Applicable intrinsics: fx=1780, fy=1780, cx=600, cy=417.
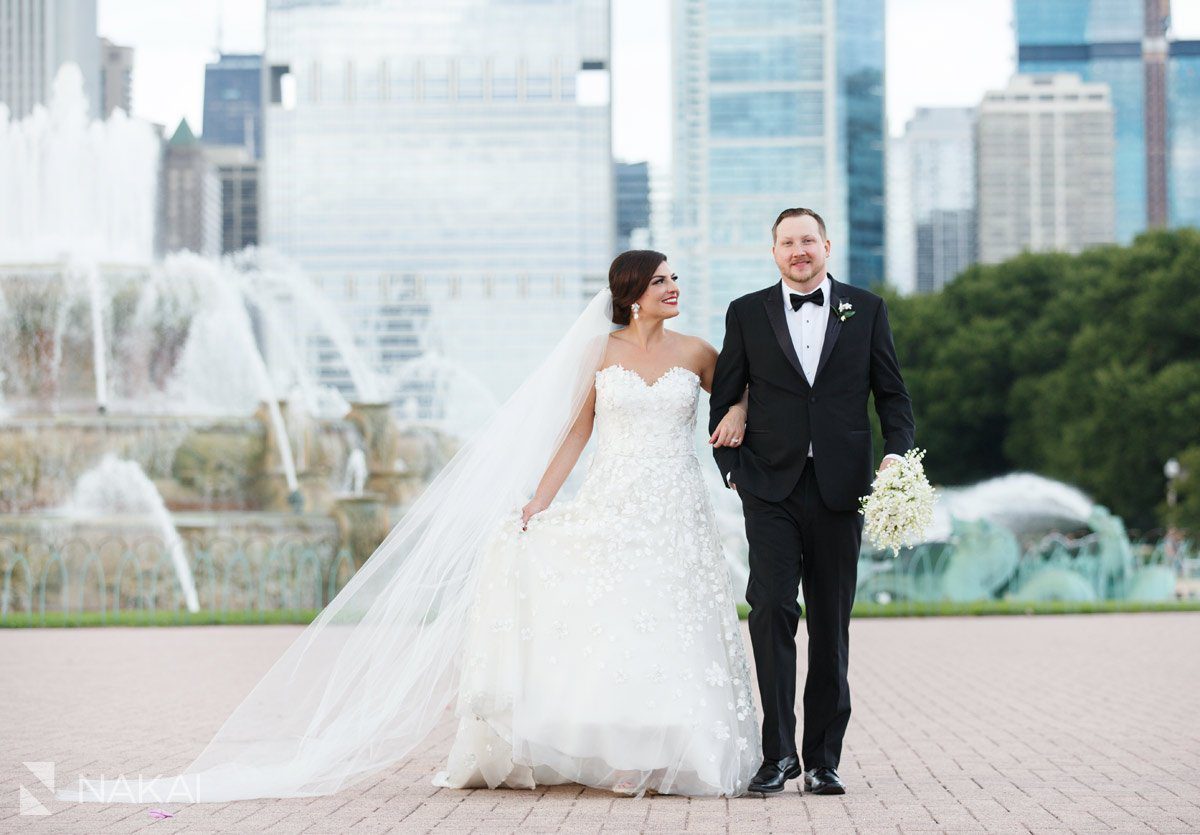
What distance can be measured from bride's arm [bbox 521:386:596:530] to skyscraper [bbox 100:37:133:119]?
540ft

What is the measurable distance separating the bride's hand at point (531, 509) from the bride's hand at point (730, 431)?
0.74m

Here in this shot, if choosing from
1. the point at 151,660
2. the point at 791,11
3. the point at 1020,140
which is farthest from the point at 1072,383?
the point at 1020,140

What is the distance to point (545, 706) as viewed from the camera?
6.37m

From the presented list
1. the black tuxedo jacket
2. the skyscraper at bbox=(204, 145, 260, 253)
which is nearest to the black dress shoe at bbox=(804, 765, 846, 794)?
the black tuxedo jacket

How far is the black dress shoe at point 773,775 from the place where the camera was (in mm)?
6266

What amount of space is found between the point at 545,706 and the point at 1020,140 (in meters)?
184

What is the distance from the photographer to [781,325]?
254 inches

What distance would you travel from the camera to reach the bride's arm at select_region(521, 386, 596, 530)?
6.77 metres

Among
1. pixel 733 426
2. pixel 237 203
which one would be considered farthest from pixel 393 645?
pixel 237 203

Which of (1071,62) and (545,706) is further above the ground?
(1071,62)

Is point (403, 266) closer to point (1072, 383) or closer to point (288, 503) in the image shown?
point (1072, 383)

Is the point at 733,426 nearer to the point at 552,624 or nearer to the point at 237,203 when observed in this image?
the point at 552,624

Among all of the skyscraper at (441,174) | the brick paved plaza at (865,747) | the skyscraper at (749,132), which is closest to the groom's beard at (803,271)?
Result: the brick paved plaza at (865,747)

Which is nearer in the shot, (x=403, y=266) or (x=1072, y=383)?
(x=1072, y=383)
